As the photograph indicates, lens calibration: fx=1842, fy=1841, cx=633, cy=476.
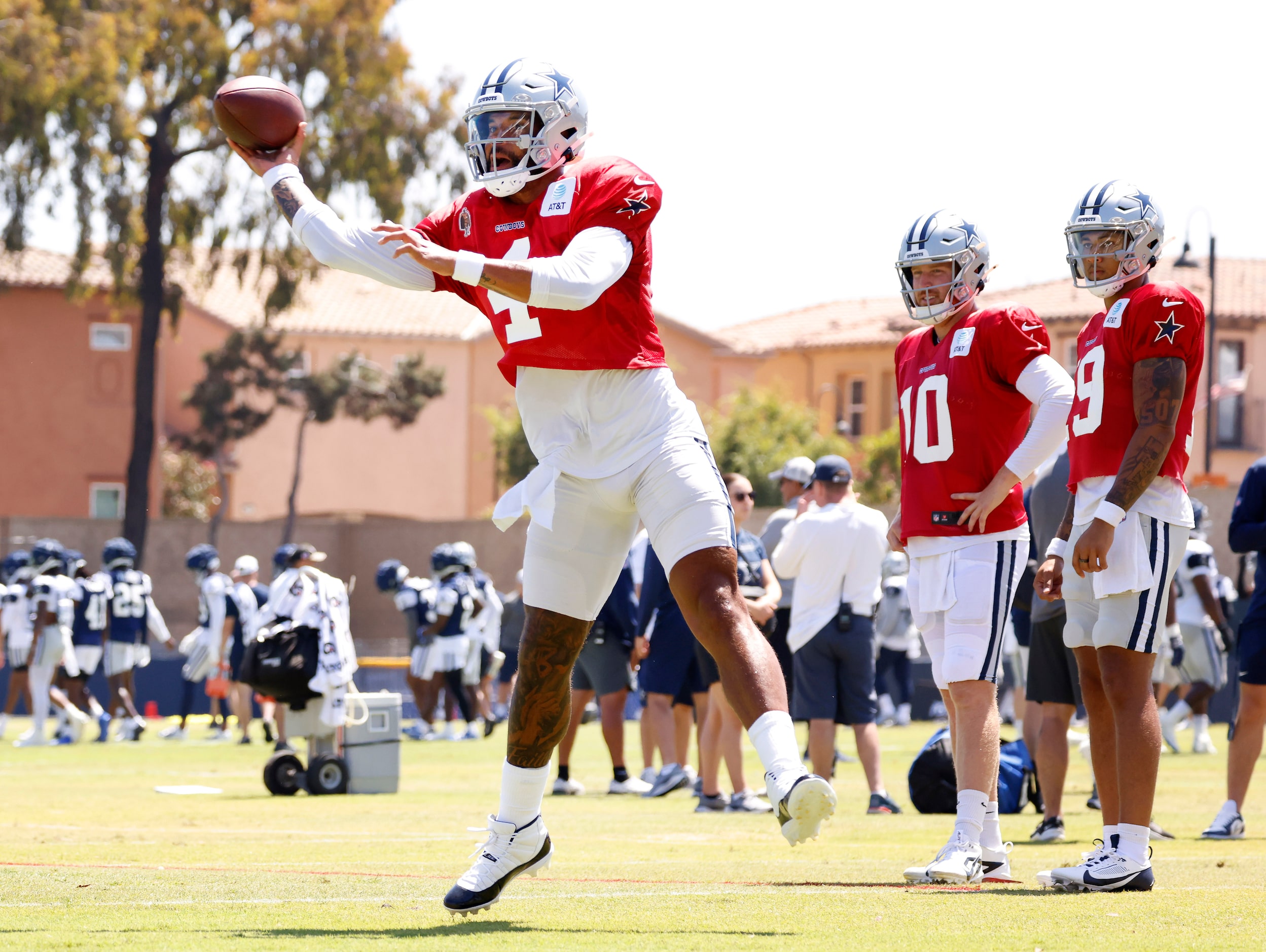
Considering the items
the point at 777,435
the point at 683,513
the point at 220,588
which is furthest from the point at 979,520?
the point at 777,435

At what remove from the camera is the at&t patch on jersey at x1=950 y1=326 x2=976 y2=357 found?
674 centimetres

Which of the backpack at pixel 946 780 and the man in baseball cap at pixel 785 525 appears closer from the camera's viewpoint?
the backpack at pixel 946 780

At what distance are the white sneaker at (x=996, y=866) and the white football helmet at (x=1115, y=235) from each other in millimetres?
1988

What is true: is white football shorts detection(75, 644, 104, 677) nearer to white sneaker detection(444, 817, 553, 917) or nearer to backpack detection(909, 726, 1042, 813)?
backpack detection(909, 726, 1042, 813)

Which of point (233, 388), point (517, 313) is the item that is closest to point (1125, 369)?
point (517, 313)

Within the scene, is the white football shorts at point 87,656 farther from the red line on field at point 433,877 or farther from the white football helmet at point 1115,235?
the white football helmet at point 1115,235

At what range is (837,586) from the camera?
1141 cm

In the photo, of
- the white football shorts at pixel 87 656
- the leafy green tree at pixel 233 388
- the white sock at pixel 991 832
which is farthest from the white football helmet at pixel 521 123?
the leafy green tree at pixel 233 388

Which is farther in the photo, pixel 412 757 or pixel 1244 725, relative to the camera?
pixel 412 757

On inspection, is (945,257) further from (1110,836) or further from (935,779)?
(935,779)

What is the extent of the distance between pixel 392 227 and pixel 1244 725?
18.2ft

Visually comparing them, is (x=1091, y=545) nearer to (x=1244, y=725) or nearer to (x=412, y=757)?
(x=1244, y=725)

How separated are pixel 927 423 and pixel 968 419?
0.16 m

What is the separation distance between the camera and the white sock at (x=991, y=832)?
6.46 metres
